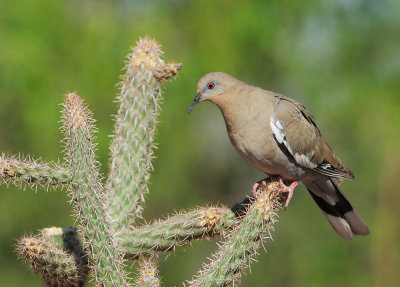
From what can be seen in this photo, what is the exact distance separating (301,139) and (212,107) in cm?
894

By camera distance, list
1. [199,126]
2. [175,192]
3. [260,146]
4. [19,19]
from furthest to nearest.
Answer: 1. [199,126]
2. [175,192]
3. [19,19]
4. [260,146]

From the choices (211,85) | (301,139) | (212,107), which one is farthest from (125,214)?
(212,107)

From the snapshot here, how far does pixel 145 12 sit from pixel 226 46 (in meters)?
2.17

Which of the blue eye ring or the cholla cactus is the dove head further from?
the cholla cactus

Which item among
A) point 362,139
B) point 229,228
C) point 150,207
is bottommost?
point 229,228

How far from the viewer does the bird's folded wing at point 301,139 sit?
15.5ft

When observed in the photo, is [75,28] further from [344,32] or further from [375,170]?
[375,170]

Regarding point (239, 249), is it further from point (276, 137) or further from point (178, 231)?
point (276, 137)

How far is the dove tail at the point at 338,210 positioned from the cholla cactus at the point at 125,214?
4.05ft

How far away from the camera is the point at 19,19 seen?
11195 mm

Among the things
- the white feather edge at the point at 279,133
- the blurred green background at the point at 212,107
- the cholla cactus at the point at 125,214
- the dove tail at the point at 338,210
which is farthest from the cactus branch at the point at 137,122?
the blurred green background at the point at 212,107

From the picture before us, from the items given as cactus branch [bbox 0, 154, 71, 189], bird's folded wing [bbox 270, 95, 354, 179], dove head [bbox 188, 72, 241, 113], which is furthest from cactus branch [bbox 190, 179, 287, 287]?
dove head [bbox 188, 72, 241, 113]

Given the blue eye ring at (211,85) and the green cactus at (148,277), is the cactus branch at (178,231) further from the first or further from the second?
the blue eye ring at (211,85)

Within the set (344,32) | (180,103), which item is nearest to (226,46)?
(180,103)
